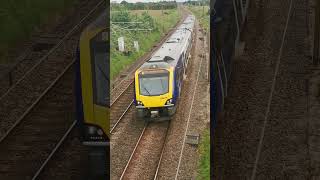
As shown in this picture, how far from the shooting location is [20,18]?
15.2 m

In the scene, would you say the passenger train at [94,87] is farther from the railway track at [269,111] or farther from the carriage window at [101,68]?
the railway track at [269,111]

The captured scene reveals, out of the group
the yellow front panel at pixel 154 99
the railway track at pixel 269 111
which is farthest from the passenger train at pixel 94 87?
the railway track at pixel 269 111

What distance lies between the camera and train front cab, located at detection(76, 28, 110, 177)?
24.2 ft

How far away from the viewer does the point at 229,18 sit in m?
10.4

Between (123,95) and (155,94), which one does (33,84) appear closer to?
(155,94)

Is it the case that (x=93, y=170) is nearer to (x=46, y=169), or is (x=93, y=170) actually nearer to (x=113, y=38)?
(x=46, y=169)

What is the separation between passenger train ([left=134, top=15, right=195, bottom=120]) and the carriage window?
560 mm

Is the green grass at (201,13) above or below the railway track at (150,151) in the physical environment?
above

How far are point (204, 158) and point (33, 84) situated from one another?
6.42 metres

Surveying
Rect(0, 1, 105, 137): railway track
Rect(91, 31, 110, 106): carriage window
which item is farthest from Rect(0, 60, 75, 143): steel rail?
Rect(91, 31, 110, 106): carriage window

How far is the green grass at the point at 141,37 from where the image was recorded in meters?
7.12

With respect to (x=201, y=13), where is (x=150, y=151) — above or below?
below

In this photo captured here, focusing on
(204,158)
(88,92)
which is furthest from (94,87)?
(204,158)

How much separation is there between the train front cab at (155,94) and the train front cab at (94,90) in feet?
1.95
